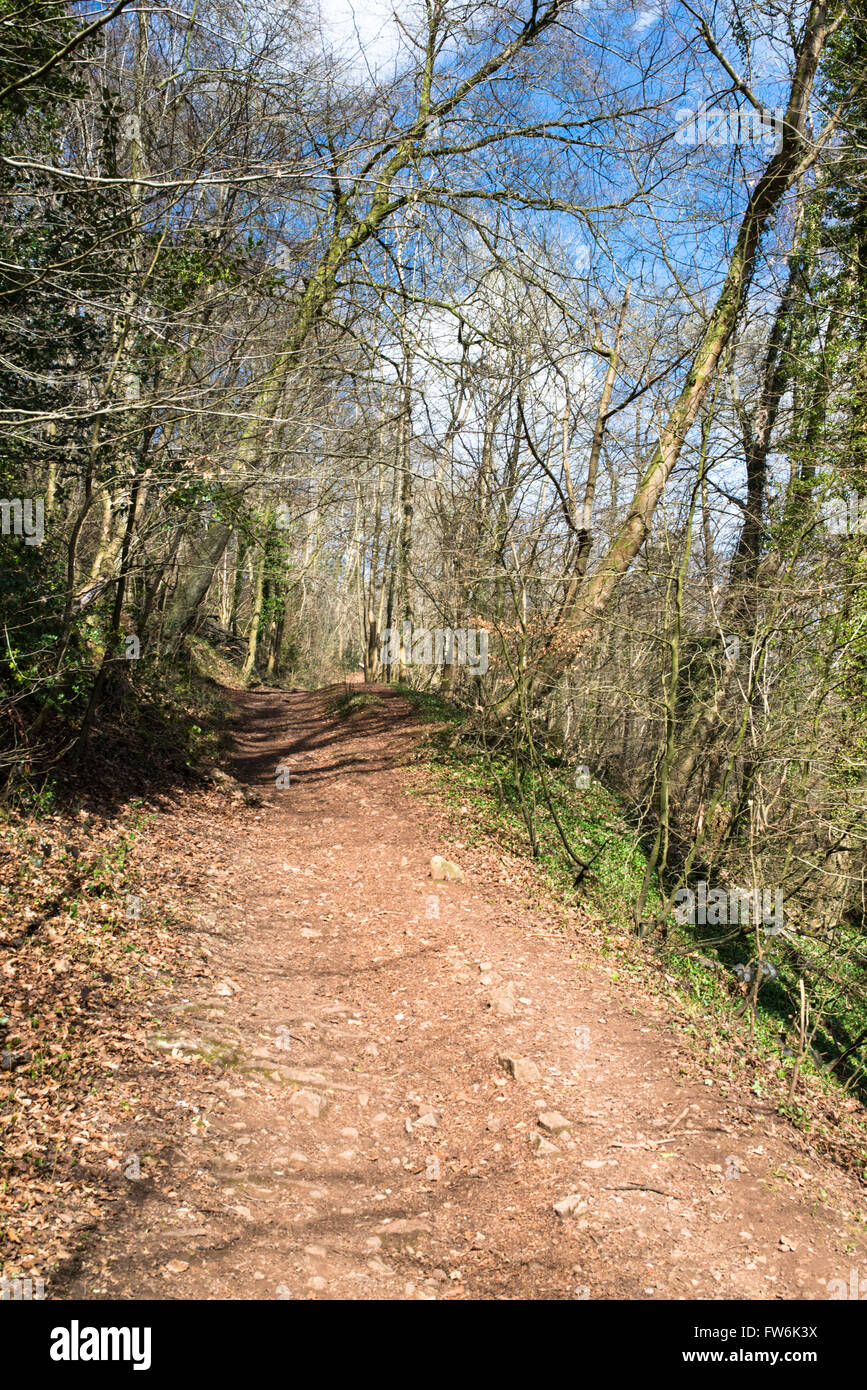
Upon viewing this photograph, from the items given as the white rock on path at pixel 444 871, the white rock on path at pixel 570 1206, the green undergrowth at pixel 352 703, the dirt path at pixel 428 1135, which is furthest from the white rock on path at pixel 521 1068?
the green undergrowth at pixel 352 703

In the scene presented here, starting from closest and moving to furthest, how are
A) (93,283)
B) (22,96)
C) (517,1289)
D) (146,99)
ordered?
(517,1289) → (22,96) → (93,283) → (146,99)

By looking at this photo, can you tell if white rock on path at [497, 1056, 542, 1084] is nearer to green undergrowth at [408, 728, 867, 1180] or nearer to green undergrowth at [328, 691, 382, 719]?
green undergrowth at [408, 728, 867, 1180]

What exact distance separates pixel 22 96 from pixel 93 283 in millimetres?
1272

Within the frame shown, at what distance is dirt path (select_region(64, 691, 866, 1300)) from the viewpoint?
136 inches

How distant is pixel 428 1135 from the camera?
4.54 metres

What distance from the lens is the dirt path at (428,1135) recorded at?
11.3ft

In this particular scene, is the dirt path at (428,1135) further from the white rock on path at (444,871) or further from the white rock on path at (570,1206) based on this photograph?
the white rock on path at (444,871)

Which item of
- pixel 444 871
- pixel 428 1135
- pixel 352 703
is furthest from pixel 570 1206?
pixel 352 703

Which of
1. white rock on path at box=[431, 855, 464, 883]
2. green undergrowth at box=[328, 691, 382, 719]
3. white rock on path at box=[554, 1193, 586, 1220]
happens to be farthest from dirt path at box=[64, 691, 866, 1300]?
green undergrowth at box=[328, 691, 382, 719]

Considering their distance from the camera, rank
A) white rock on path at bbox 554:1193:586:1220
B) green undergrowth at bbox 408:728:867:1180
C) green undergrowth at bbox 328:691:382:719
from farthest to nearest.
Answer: green undergrowth at bbox 328:691:382:719 → green undergrowth at bbox 408:728:867:1180 → white rock on path at bbox 554:1193:586:1220

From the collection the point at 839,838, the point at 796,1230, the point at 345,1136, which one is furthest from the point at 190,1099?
the point at 839,838
